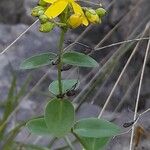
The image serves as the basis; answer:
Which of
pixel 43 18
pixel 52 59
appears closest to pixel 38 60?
pixel 52 59

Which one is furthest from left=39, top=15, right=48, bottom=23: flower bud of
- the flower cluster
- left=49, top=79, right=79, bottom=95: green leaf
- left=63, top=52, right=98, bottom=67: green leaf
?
left=49, top=79, right=79, bottom=95: green leaf

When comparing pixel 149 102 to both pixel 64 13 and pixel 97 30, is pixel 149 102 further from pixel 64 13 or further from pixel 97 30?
pixel 64 13

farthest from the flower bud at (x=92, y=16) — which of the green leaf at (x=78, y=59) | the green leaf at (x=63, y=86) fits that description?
the green leaf at (x=63, y=86)

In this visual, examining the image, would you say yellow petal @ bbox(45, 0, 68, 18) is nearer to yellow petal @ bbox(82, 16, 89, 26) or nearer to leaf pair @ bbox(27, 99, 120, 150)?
yellow petal @ bbox(82, 16, 89, 26)

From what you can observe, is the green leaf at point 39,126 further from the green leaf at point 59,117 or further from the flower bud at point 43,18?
the flower bud at point 43,18

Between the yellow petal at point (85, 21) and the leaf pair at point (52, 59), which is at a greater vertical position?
the yellow petal at point (85, 21)

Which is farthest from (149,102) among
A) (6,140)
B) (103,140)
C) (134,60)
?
→ (103,140)

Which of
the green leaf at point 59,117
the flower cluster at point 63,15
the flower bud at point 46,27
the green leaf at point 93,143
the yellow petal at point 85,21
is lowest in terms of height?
the green leaf at point 93,143
